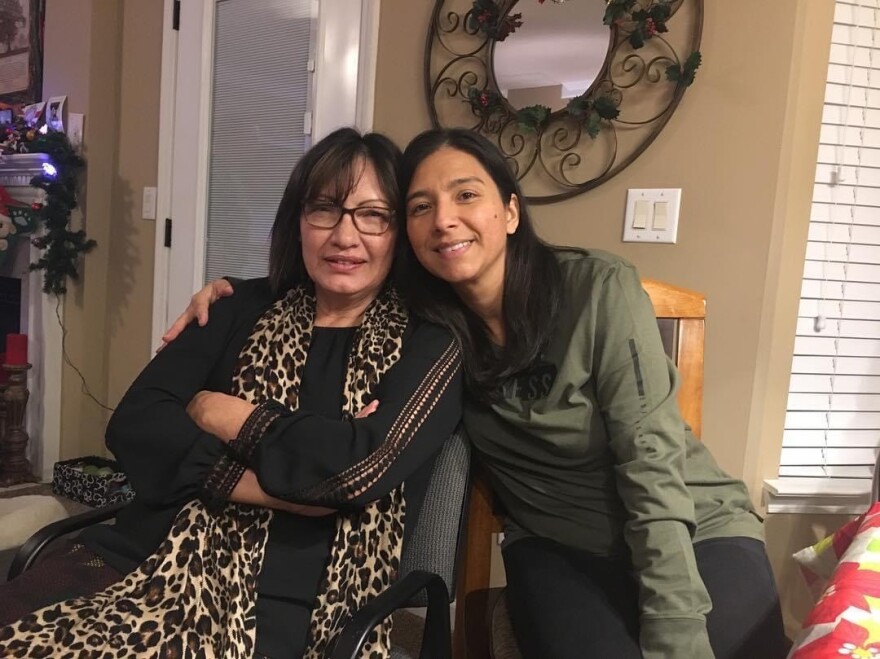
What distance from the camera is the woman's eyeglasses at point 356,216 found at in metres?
1.30

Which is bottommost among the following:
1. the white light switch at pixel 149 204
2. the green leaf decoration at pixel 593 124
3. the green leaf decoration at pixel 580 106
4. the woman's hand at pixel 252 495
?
the woman's hand at pixel 252 495

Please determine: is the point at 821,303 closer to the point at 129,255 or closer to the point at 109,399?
the point at 129,255

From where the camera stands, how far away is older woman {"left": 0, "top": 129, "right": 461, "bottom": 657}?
109 centimetres

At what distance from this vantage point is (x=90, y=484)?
2791mm

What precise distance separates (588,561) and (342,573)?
45 centimetres

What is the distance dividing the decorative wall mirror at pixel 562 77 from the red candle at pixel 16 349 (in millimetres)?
2226

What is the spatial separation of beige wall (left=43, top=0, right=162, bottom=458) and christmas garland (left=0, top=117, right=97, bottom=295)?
7cm

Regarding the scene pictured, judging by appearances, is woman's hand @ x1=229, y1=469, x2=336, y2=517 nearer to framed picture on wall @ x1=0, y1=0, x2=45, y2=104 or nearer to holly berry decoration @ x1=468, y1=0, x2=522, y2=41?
holly berry decoration @ x1=468, y1=0, x2=522, y2=41

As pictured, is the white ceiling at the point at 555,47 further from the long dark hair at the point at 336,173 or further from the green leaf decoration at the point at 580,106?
the long dark hair at the point at 336,173

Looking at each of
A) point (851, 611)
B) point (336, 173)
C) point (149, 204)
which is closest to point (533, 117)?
point (336, 173)

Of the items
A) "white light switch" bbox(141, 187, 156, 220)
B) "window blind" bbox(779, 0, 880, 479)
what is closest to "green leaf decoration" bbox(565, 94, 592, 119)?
"window blind" bbox(779, 0, 880, 479)

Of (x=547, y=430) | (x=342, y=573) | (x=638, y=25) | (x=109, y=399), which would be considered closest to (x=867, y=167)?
(x=638, y=25)

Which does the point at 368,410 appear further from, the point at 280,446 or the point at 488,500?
the point at 488,500

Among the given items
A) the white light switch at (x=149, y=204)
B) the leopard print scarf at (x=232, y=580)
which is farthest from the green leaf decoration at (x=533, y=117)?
the white light switch at (x=149, y=204)
